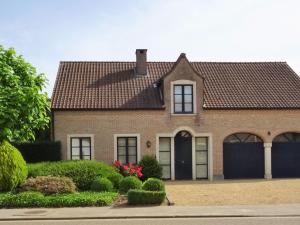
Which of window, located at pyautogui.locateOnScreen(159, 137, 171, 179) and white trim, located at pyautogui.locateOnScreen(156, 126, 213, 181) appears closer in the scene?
white trim, located at pyautogui.locateOnScreen(156, 126, 213, 181)

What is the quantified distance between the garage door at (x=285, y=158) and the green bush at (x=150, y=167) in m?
7.00

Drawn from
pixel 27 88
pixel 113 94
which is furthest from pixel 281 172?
pixel 27 88

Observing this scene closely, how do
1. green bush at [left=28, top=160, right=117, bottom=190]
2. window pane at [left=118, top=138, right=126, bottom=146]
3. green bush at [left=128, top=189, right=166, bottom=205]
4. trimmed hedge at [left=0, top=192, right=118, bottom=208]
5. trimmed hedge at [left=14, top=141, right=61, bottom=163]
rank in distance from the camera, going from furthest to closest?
window pane at [left=118, top=138, right=126, bottom=146], trimmed hedge at [left=14, top=141, right=61, bottom=163], green bush at [left=28, top=160, right=117, bottom=190], green bush at [left=128, top=189, right=166, bottom=205], trimmed hedge at [left=0, top=192, right=118, bottom=208]

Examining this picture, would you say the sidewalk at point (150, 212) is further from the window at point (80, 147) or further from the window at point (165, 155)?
the window at point (165, 155)

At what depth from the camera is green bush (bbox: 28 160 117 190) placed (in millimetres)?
20578

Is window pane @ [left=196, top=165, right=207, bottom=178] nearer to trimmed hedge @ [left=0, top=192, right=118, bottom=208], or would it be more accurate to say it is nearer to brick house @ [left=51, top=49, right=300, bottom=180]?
brick house @ [left=51, top=49, right=300, bottom=180]

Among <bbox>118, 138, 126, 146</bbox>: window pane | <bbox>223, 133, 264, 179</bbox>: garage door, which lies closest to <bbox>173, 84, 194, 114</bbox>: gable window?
<bbox>223, 133, 264, 179</bbox>: garage door

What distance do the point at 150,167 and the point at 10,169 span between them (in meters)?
8.52

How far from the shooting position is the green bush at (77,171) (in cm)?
2058

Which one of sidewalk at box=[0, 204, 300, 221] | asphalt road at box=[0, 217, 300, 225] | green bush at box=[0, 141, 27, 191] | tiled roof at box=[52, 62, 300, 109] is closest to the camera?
asphalt road at box=[0, 217, 300, 225]

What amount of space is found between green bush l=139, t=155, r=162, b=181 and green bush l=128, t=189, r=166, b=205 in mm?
8360

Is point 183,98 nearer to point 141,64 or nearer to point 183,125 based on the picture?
point 183,125

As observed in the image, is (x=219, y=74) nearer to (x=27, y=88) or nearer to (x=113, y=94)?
(x=113, y=94)

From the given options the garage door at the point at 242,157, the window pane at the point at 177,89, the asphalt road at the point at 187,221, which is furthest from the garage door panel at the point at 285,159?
the asphalt road at the point at 187,221
